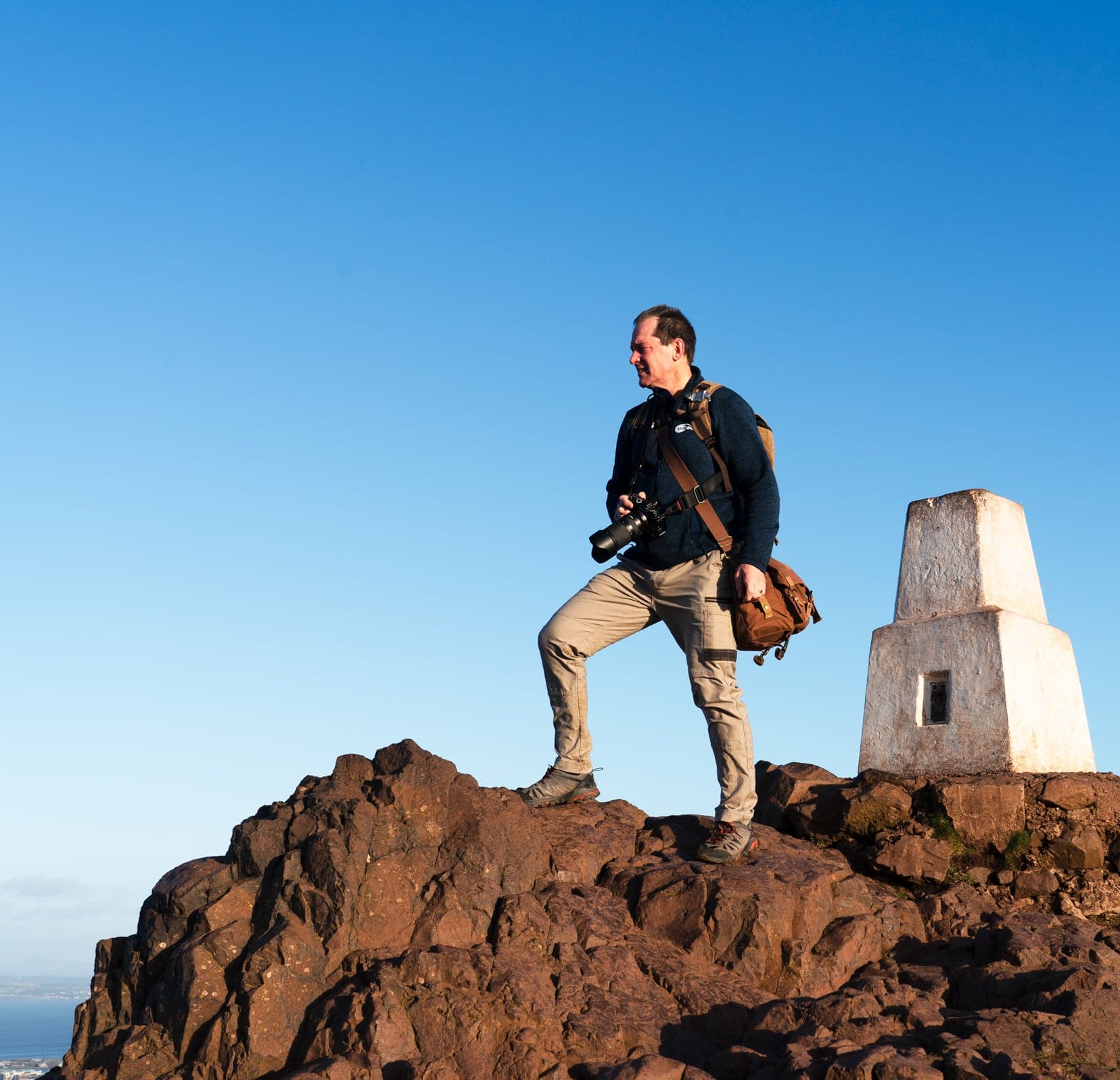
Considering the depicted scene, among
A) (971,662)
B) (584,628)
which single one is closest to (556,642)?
(584,628)

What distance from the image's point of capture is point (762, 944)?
574cm

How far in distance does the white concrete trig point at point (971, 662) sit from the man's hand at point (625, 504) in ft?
9.59

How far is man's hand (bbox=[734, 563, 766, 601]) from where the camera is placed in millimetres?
6125

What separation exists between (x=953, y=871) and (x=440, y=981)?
3.54 m

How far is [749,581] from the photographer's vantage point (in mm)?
6121

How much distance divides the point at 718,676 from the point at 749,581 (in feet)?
1.80

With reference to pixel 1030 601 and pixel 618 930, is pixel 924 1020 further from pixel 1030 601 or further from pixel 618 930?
pixel 1030 601

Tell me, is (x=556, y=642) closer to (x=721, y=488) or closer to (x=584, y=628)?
(x=584, y=628)

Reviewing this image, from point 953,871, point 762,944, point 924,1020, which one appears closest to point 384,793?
point 762,944

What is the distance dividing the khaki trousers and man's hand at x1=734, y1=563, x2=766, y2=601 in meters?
0.14

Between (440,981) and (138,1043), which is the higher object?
(440,981)

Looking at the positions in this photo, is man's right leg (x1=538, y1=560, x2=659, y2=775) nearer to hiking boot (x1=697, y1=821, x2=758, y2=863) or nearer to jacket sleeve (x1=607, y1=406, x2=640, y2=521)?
jacket sleeve (x1=607, y1=406, x2=640, y2=521)

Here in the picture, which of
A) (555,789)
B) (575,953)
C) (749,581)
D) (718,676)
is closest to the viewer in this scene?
(575,953)

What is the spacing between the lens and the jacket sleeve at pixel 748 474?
6242mm
